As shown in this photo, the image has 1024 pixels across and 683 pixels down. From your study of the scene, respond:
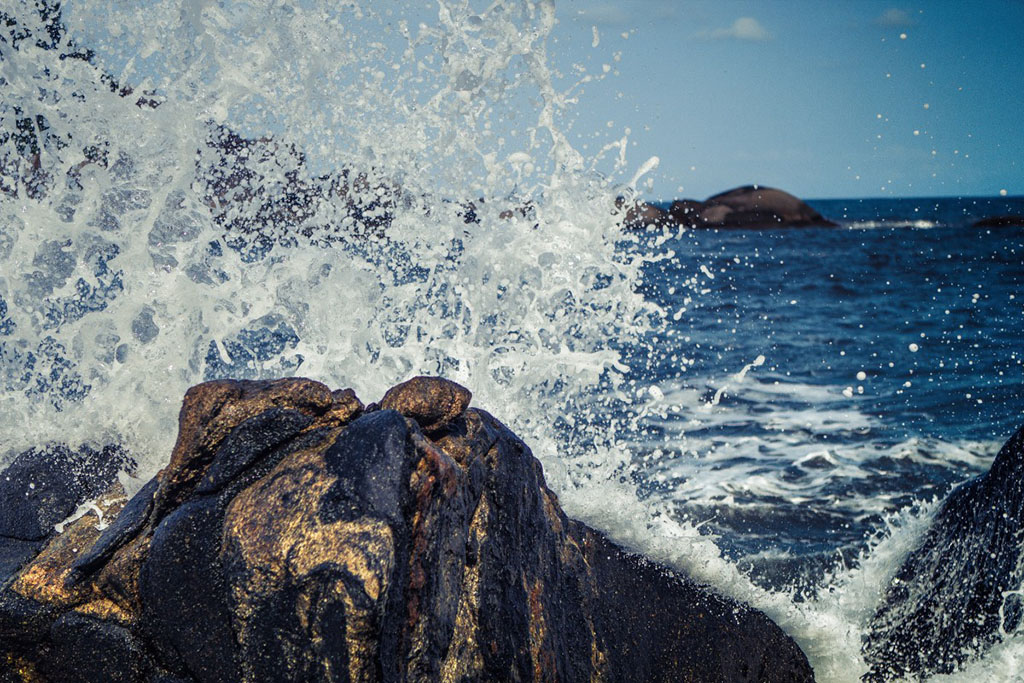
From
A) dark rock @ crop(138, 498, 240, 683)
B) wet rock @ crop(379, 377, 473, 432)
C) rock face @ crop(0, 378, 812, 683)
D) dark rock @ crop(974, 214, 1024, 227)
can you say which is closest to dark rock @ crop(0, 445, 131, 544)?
rock face @ crop(0, 378, 812, 683)

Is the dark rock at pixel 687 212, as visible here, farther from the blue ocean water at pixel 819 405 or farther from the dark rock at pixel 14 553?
the dark rock at pixel 14 553

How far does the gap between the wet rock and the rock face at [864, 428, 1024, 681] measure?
7.93 ft

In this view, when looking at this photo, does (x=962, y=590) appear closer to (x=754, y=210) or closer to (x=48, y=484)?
(x=48, y=484)

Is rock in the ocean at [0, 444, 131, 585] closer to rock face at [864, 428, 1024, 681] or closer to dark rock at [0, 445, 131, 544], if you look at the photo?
dark rock at [0, 445, 131, 544]

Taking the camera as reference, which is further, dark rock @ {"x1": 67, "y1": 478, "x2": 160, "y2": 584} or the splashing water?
the splashing water

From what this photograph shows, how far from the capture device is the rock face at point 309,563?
1701 millimetres

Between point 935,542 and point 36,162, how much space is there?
17.1ft

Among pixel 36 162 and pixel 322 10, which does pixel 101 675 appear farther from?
pixel 322 10

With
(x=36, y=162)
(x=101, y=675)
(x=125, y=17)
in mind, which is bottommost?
(x=101, y=675)

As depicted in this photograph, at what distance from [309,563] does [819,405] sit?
816cm

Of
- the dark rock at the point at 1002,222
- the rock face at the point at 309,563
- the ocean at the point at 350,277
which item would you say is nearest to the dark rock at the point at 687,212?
the dark rock at the point at 1002,222

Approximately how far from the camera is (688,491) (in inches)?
227

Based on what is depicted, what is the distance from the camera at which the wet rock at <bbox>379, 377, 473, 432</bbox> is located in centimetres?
244

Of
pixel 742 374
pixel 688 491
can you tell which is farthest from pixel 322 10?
pixel 742 374
